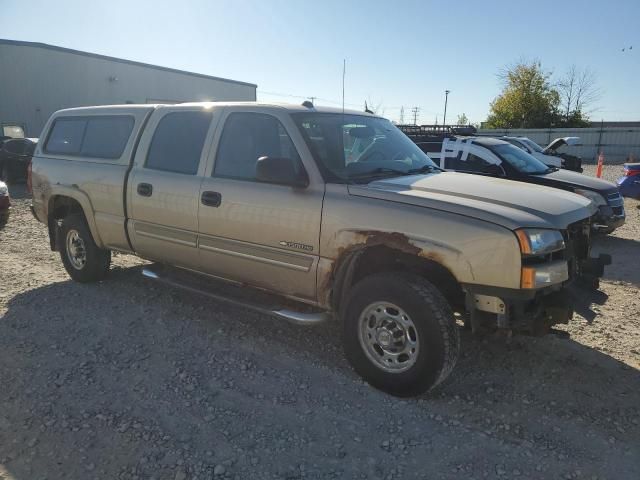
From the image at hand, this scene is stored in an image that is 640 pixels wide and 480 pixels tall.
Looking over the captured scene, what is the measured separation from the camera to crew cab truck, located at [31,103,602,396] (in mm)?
3070

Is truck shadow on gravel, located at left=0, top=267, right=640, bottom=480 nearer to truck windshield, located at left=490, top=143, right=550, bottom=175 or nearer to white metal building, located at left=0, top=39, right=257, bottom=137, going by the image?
truck windshield, located at left=490, top=143, right=550, bottom=175

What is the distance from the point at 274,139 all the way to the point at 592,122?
48.0 metres

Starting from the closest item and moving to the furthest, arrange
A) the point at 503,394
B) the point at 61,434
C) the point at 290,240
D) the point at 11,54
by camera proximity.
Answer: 1. the point at 61,434
2. the point at 503,394
3. the point at 290,240
4. the point at 11,54

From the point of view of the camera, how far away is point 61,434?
2.97 m

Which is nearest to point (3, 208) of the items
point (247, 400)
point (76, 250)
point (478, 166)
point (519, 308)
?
point (76, 250)

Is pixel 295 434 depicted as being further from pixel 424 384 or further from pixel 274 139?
pixel 274 139

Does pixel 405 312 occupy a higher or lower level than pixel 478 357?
higher

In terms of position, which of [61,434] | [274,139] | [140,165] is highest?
[274,139]

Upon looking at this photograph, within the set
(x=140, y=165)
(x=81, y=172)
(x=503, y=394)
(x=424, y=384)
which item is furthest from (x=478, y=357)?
(x=81, y=172)

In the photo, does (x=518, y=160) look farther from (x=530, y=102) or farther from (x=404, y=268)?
(x=530, y=102)

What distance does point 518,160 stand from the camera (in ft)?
29.3

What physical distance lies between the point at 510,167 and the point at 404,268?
19.1ft

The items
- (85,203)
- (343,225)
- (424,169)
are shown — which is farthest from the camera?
(85,203)

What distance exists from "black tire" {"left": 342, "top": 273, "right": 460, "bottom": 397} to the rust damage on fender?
0.19 meters
